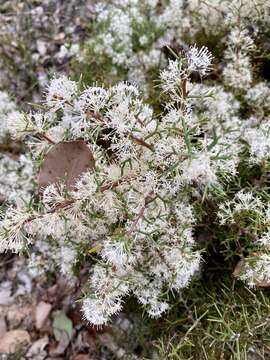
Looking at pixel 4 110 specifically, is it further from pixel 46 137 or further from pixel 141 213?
pixel 141 213

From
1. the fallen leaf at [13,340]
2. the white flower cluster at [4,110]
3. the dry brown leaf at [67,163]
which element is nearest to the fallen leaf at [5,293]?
the fallen leaf at [13,340]

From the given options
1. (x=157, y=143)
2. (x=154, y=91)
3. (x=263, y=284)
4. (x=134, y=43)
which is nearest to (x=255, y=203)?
(x=263, y=284)

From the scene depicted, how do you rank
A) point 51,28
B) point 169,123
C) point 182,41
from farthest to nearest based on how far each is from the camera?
point 51,28 → point 182,41 → point 169,123

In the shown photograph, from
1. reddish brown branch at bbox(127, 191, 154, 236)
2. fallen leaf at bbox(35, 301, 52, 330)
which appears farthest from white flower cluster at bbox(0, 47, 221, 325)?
fallen leaf at bbox(35, 301, 52, 330)

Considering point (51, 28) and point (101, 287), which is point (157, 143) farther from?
point (51, 28)

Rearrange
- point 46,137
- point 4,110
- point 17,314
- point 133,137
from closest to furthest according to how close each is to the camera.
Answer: point 133,137 < point 46,137 < point 4,110 < point 17,314

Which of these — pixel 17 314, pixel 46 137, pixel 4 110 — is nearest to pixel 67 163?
pixel 46 137
